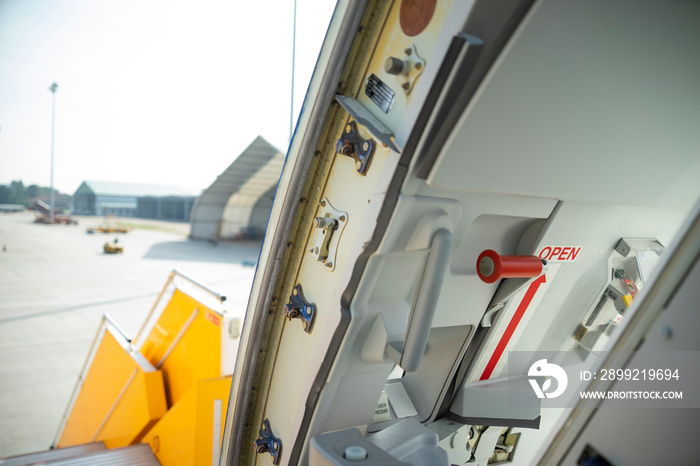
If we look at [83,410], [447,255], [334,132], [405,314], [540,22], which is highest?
[540,22]

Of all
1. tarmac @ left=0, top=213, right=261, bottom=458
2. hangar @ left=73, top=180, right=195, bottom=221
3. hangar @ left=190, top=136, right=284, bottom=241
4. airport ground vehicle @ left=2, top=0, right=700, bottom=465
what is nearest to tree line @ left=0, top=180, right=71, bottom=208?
hangar @ left=73, top=180, right=195, bottom=221

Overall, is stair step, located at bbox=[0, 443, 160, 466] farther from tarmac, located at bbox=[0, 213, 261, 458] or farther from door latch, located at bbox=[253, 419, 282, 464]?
door latch, located at bbox=[253, 419, 282, 464]

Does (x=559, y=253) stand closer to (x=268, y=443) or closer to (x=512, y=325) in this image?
(x=512, y=325)

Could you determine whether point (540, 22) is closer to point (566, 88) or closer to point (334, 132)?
point (566, 88)

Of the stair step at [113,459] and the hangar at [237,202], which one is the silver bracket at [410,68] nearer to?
the stair step at [113,459]

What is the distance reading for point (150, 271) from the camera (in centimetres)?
1677

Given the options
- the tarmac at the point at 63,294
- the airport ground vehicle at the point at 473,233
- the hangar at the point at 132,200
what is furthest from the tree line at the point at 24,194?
the airport ground vehicle at the point at 473,233

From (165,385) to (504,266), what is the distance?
256 cm

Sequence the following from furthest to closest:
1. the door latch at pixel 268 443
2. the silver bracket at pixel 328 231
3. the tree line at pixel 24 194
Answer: the tree line at pixel 24 194
the door latch at pixel 268 443
the silver bracket at pixel 328 231

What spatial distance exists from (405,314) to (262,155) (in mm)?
17658

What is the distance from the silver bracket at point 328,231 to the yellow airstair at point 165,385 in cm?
129

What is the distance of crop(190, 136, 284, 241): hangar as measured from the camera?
21572 mm

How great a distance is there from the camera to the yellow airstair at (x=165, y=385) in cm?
244

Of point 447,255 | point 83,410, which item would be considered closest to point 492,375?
point 447,255
